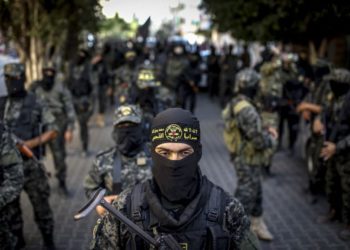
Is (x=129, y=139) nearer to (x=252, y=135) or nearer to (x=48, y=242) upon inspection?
(x=252, y=135)

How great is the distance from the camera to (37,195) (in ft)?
17.2

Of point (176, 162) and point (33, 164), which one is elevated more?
point (176, 162)

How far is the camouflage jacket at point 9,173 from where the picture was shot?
3.85 m

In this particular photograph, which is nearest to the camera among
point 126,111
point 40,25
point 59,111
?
point 126,111

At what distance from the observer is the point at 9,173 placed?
391 centimetres

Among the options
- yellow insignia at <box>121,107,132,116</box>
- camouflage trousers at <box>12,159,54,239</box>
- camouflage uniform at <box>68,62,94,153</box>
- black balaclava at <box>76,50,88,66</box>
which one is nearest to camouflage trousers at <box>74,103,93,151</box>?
camouflage uniform at <box>68,62,94,153</box>

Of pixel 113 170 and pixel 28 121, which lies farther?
pixel 28 121

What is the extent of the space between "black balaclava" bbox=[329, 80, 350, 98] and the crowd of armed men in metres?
0.01

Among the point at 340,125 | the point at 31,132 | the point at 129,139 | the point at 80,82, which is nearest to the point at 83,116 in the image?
the point at 80,82

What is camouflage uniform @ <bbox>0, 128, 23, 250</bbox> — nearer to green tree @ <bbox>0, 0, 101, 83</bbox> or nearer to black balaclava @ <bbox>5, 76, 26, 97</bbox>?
black balaclava @ <bbox>5, 76, 26, 97</bbox>

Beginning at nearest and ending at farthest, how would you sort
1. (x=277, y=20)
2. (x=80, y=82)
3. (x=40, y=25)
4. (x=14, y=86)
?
(x=14, y=86), (x=277, y=20), (x=40, y=25), (x=80, y=82)

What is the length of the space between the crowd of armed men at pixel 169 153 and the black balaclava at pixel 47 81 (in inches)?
0.7

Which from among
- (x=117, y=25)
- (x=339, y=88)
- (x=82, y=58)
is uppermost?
(x=117, y=25)

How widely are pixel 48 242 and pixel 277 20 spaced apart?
246 inches
